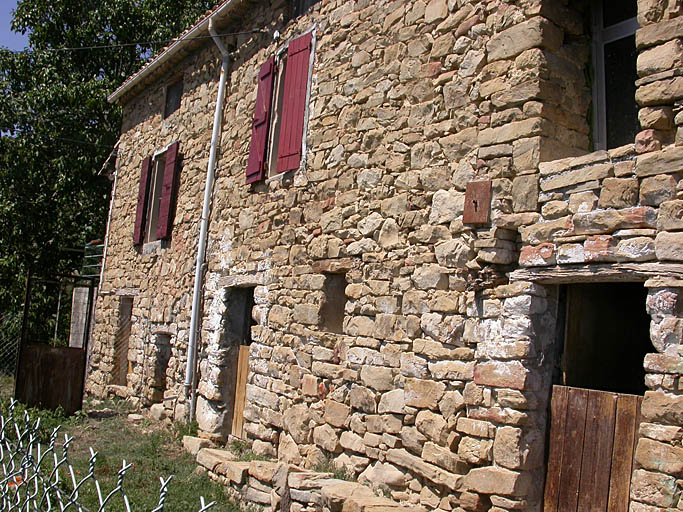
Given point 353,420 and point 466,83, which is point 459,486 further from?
point 466,83

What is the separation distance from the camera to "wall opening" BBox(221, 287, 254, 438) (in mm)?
7609

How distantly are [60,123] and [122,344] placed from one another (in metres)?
7.13

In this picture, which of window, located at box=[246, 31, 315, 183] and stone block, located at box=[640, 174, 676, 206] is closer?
stone block, located at box=[640, 174, 676, 206]

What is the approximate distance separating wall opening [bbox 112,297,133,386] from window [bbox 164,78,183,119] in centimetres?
324

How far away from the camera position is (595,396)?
3.83 meters

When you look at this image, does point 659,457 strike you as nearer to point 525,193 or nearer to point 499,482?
point 499,482

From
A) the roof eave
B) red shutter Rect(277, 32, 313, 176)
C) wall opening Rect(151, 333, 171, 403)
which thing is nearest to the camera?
red shutter Rect(277, 32, 313, 176)

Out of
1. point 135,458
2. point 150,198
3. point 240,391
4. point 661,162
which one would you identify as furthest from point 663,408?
point 150,198

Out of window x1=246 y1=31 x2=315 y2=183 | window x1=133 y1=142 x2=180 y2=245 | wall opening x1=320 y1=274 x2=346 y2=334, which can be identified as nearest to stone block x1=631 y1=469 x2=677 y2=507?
wall opening x1=320 y1=274 x2=346 y2=334

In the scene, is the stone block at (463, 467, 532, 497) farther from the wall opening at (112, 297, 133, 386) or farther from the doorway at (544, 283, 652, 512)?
the wall opening at (112, 297, 133, 386)

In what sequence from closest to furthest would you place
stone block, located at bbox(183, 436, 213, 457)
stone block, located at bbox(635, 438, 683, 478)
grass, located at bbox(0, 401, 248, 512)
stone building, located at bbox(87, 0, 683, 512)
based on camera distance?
stone block, located at bbox(635, 438, 683, 478), stone building, located at bbox(87, 0, 683, 512), grass, located at bbox(0, 401, 248, 512), stone block, located at bbox(183, 436, 213, 457)

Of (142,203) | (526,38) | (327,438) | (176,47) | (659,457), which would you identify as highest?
(176,47)

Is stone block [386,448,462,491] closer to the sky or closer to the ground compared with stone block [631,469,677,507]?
closer to the ground

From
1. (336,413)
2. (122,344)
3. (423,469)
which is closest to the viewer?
(423,469)
